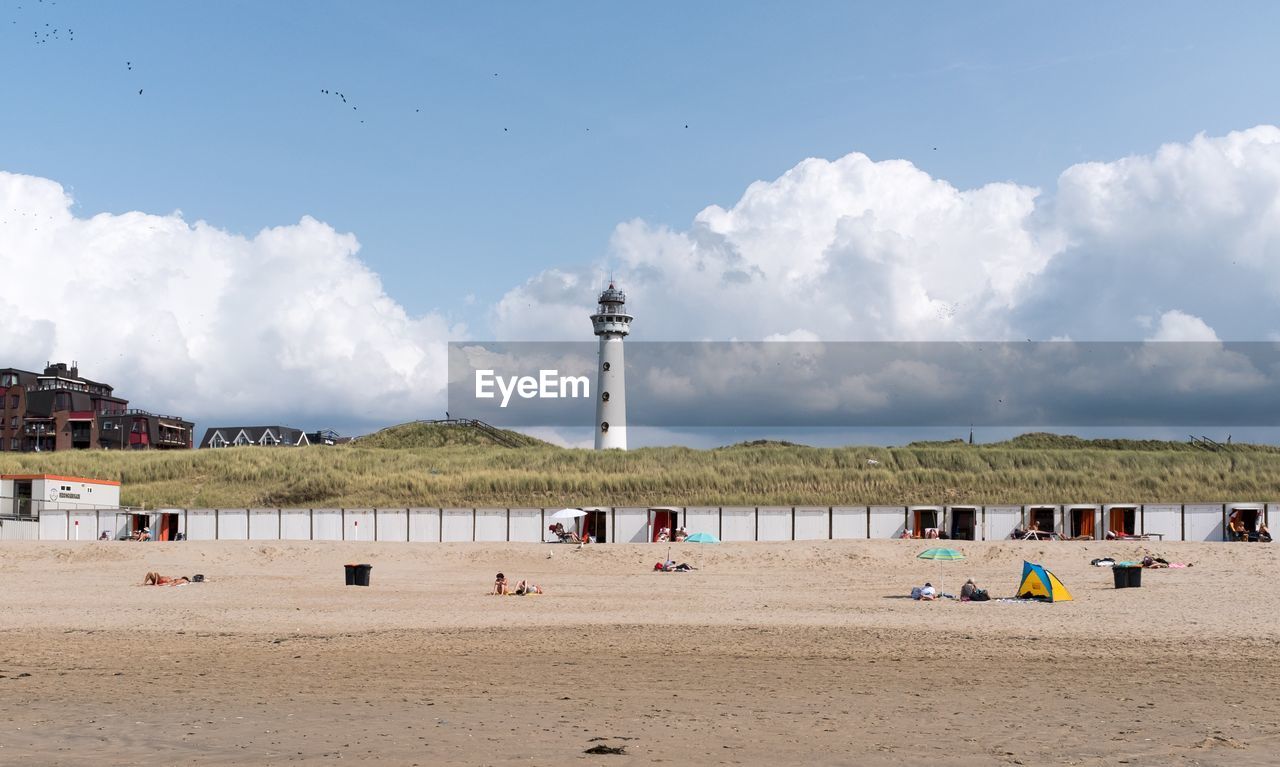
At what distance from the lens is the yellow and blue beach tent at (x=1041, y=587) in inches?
995

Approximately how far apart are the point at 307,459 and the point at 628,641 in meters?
53.6

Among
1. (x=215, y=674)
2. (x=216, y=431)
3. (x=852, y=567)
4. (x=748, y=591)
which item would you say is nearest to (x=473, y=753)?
(x=215, y=674)

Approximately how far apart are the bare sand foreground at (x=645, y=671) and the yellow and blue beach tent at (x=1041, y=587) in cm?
45

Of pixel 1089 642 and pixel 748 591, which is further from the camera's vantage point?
pixel 748 591

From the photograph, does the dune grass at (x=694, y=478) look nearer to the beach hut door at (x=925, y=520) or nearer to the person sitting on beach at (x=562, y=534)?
the person sitting on beach at (x=562, y=534)

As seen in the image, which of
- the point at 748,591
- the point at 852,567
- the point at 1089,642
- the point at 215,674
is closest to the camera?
the point at 215,674

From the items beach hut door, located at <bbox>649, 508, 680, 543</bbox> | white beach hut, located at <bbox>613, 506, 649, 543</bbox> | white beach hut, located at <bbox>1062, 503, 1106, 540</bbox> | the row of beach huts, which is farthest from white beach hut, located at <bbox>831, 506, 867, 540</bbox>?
white beach hut, located at <bbox>1062, 503, 1106, 540</bbox>

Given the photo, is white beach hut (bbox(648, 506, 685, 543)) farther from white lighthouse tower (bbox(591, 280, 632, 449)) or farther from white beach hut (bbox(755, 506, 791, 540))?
white lighthouse tower (bbox(591, 280, 632, 449))

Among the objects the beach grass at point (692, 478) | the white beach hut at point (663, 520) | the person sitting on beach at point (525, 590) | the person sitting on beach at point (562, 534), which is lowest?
the person sitting on beach at point (525, 590)

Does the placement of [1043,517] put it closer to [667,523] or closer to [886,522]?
[886,522]

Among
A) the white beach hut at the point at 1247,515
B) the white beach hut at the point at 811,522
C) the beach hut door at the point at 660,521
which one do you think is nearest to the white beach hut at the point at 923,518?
the white beach hut at the point at 811,522

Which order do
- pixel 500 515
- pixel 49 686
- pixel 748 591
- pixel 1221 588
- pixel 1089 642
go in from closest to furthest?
pixel 49 686 < pixel 1089 642 < pixel 1221 588 < pixel 748 591 < pixel 500 515

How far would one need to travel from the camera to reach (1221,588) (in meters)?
27.0

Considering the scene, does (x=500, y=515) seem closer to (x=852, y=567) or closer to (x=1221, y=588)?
(x=852, y=567)
